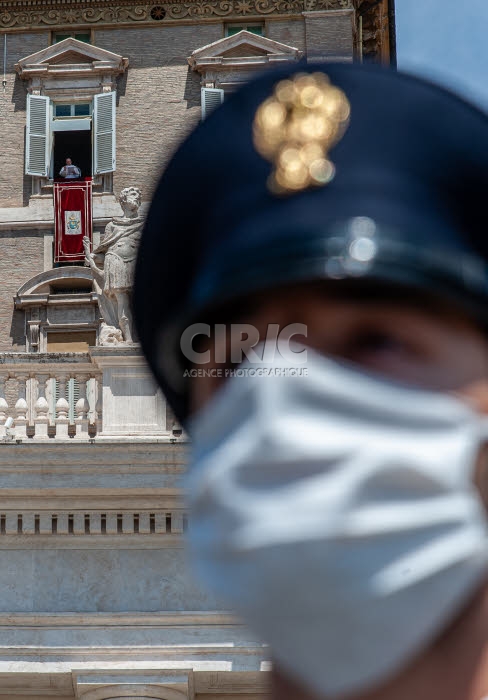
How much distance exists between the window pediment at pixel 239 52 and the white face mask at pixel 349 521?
1813 centimetres

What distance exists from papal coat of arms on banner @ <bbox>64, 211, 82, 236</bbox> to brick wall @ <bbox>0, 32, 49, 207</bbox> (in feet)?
2.54

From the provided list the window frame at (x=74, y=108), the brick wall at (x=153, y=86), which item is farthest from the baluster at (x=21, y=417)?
the window frame at (x=74, y=108)

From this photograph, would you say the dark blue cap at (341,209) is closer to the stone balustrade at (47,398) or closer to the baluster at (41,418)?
the stone balustrade at (47,398)

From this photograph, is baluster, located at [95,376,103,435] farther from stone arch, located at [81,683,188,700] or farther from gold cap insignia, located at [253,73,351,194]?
gold cap insignia, located at [253,73,351,194]

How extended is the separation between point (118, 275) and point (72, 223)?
250 inches

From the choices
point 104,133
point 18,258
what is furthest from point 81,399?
point 104,133

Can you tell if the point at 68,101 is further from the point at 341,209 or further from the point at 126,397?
the point at 341,209

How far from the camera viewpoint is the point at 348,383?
1.17 m

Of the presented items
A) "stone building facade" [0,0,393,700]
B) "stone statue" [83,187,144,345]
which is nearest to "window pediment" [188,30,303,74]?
"stone statue" [83,187,144,345]

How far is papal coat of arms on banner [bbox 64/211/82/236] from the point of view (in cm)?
1866

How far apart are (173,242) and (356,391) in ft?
1.04

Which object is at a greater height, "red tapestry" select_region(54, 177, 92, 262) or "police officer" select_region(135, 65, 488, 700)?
"red tapestry" select_region(54, 177, 92, 262)

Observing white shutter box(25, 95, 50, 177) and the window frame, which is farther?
the window frame

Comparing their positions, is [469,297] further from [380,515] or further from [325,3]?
[325,3]
